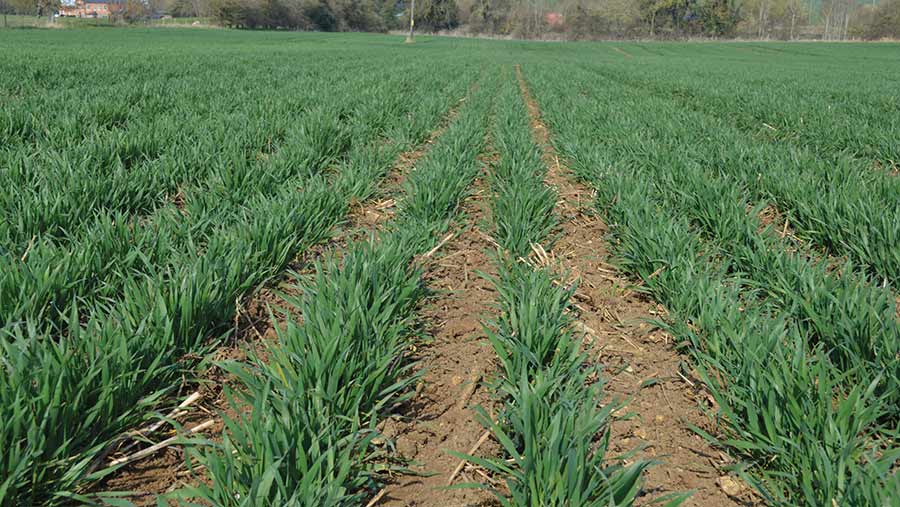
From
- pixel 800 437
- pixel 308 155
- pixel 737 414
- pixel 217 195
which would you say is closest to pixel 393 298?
pixel 737 414

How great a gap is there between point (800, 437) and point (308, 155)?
459 cm

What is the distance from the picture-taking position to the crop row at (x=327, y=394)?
136 cm

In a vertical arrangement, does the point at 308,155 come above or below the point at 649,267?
above

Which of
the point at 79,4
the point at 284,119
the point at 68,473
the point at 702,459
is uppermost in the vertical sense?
the point at 79,4

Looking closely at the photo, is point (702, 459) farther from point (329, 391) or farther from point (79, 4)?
point (79, 4)

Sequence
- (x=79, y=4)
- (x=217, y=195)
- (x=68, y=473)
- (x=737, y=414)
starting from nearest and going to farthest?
(x=68, y=473), (x=737, y=414), (x=217, y=195), (x=79, y=4)

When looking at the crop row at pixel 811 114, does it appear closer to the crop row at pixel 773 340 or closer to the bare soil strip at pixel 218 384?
the crop row at pixel 773 340

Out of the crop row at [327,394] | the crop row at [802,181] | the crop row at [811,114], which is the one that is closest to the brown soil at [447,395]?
the crop row at [327,394]

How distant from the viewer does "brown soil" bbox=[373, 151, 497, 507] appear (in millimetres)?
1614

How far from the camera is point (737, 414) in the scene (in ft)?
6.16

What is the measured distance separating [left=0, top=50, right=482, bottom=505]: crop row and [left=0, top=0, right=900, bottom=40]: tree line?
7727 cm

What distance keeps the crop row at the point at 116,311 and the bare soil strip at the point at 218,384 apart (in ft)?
0.26

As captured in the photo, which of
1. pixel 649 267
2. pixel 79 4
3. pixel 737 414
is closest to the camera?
pixel 737 414

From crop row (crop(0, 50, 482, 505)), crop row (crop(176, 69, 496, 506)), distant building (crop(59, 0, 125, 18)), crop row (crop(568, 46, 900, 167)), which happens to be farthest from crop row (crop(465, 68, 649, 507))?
distant building (crop(59, 0, 125, 18))
